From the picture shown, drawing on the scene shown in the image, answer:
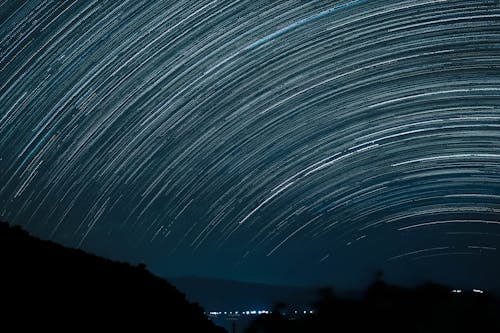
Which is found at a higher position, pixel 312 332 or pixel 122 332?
pixel 312 332

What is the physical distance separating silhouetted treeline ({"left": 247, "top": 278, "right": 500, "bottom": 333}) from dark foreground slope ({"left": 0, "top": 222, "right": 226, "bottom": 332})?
7.07 meters

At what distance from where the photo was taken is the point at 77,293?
A: 10320 mm

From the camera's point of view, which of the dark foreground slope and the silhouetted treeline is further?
the silhouetted treeline

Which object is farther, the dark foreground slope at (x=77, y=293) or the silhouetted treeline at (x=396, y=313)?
the silhouetted treeline at (x=396, y=313)

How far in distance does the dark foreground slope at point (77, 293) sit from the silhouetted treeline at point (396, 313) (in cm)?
707

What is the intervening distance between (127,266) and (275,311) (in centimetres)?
1032

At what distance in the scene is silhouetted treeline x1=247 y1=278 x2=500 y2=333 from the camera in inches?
663

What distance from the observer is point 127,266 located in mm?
13891

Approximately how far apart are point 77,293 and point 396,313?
11584 mm

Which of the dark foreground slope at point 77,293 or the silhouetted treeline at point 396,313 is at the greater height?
A: the silhouetted treeline at point 396,313

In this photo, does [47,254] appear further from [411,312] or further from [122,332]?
[411,312]

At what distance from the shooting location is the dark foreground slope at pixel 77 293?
891 cm

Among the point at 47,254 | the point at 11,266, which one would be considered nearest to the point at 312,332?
the point at 47,254

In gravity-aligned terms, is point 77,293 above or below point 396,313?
below
